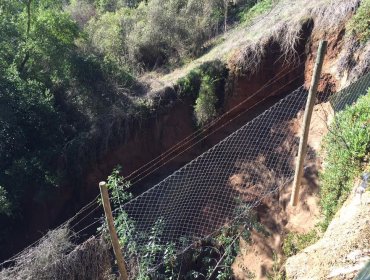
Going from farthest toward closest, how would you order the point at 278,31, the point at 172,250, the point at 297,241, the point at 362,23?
the point at 278,31, the point at 362,23, the point at 172,250, the point at 297,241

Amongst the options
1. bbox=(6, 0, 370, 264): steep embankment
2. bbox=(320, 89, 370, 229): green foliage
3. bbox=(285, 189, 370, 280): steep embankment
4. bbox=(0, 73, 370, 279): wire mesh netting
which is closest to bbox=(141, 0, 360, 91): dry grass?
bbox=(6, 0, 370, 264): steep embankment

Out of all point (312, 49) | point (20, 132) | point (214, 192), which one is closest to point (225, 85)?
point (312, 49)

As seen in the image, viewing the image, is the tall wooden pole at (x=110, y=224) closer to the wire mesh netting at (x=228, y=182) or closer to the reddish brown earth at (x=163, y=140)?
the wire mesh netting at (x=228, y=182)

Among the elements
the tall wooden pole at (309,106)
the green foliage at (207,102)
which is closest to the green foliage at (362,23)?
the tall wooden pole at (309,106)

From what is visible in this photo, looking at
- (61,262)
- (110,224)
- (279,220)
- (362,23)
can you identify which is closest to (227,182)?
(279,220)

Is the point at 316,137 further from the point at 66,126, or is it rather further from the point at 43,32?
the point at 43,32

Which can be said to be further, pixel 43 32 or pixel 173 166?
pixel 43 32

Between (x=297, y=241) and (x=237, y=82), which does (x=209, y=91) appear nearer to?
(x=237, y=82)

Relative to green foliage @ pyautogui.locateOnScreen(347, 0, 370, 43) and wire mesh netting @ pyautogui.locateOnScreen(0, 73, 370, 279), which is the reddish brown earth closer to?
wire mesh netting @ pyautogui.locateOnScreen(0, 73, 370, 279)
